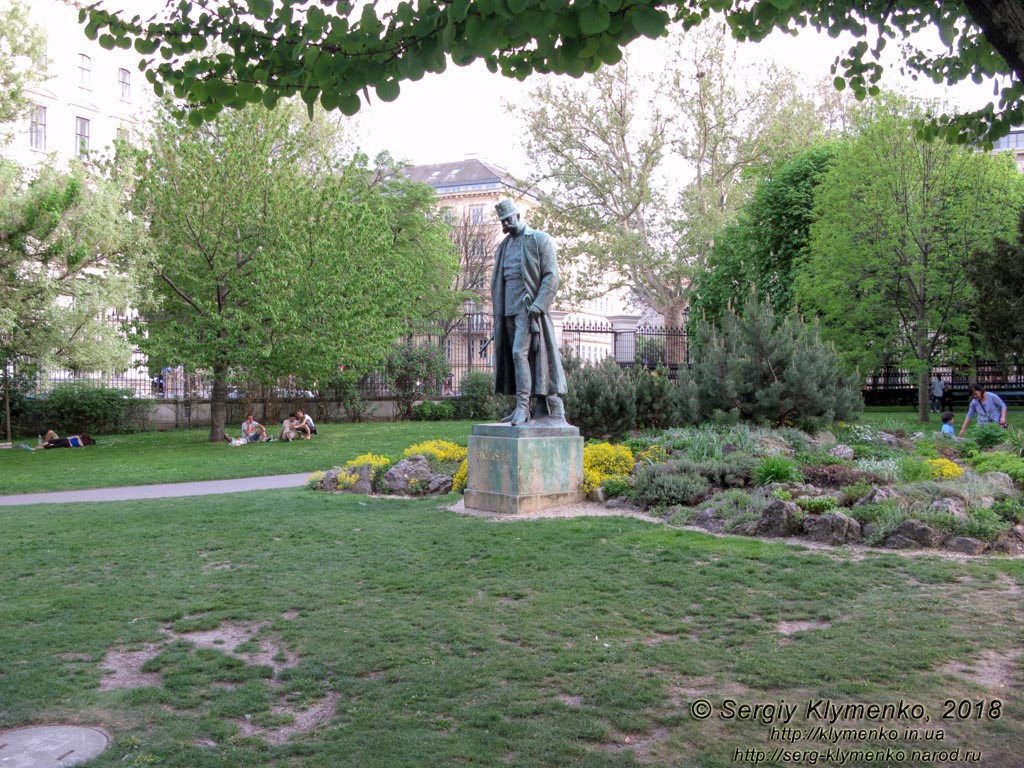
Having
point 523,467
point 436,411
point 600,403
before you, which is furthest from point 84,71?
point 523,467

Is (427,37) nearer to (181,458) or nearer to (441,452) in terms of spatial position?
(441,452)

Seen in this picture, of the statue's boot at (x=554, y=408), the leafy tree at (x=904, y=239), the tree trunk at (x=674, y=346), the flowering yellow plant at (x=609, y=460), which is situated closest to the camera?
the statue's boot at (x=554, y=408)

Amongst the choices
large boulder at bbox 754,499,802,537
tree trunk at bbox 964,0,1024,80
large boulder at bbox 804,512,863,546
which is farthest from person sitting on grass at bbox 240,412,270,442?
tree trunk at bbox 964,0,1024,80

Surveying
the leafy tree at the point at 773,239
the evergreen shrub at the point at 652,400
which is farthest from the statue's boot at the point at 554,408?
the leafy tree at the point at 773,239

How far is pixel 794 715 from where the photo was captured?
12.6 feet

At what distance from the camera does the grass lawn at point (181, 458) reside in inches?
600

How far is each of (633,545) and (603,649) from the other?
108 inches

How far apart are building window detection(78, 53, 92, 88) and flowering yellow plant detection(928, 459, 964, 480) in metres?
46.1

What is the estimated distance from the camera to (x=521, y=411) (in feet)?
32.2

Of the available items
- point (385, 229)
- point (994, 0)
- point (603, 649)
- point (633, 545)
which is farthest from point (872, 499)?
point (385, 229)

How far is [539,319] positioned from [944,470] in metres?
4.80

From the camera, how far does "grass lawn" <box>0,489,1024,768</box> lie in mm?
3668

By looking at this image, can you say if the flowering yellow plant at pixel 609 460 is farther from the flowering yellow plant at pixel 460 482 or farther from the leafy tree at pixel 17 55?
the leafy tree at pixel 17 55

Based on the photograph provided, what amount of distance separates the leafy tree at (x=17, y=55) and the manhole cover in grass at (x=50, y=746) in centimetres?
2062
